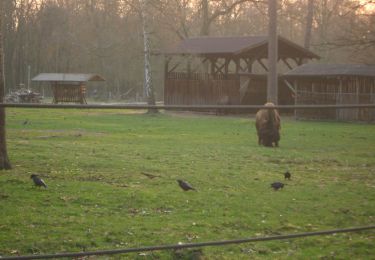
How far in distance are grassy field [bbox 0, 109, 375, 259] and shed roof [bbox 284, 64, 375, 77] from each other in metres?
16.0

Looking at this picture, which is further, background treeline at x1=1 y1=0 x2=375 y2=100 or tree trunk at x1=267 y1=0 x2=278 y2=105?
background treeline at x1=1 y1=0 x2=375 y2=100

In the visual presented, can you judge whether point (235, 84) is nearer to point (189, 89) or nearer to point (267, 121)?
point (189, 89)

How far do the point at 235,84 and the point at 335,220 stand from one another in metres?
30.4

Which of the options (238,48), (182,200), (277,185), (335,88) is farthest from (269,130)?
(238,48)

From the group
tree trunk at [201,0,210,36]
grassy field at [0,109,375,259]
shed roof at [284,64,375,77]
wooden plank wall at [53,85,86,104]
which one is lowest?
grassy field at [0,109,375,259]

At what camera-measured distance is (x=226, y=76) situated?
1551 inches

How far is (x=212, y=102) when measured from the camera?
131 ft

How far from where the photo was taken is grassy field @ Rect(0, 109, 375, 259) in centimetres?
709

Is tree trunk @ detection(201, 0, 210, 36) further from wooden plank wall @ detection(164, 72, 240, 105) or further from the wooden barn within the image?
wooden plank wall @ detection(164, 72, 240, 105)

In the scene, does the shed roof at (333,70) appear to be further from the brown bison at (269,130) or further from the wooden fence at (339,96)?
the brown bison at (269,130)

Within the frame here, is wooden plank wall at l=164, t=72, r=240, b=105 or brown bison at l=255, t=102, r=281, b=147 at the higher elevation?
wooden plank wall at l=164, t=72, r=240, b=105

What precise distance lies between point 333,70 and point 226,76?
24.1 ft

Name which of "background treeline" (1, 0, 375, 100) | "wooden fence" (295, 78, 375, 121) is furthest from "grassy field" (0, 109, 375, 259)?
"background treeline" (1, 0, 375, 100)

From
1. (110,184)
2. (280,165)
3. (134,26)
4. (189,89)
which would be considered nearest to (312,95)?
(189,89)
